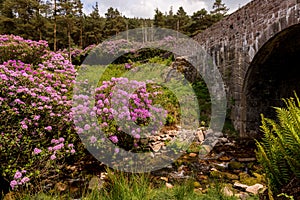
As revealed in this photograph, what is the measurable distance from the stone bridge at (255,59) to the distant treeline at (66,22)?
7.71 m

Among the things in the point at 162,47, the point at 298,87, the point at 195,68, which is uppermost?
the point at 162,47

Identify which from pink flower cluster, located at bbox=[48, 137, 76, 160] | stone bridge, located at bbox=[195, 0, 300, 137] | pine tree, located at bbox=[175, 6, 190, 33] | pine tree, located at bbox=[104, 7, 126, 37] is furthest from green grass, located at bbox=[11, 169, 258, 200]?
pine tree, located at bbox=[104, 7, 126, 37]

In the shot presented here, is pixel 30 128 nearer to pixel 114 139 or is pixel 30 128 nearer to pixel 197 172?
pixel 114 139

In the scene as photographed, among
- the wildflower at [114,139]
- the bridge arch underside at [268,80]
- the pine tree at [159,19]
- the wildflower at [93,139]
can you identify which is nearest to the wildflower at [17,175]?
the wildflower at [93,139]

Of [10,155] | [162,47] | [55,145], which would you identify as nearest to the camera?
[10,155]

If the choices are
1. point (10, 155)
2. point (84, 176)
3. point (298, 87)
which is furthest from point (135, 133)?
point (298, 87)

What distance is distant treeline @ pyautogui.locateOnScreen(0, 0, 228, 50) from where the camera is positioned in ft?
46.5

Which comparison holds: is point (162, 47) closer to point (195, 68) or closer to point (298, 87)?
point (195, 68)

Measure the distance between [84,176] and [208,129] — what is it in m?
3.98

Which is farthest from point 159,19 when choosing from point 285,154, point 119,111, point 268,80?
point 285,154

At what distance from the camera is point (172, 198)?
290 centimetres

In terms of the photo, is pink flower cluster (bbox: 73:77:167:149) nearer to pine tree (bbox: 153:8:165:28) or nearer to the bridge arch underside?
the bridge arch underside

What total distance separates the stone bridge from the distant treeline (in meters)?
7.71

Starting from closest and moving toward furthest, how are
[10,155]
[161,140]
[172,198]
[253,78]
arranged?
1. [172,198]
2. [10,155]
3. [161,140]
4. [253,78]
